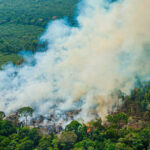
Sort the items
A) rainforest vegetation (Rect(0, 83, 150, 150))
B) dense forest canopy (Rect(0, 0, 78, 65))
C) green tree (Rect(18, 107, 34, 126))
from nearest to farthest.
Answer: rainforest vegetation (Rect(0, 83, 150, 150))
green tree (Rect(18, 107, 34, 126))
dense forest canopy (Rect(0, 0, 78, 65))

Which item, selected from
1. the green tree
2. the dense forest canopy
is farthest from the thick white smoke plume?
the dense forest canopy

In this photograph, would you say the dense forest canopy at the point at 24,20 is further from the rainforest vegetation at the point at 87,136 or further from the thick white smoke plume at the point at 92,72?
the rainforest vegetation at the point at 87,136

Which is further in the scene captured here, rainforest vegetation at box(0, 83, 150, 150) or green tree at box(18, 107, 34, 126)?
green tree at box(18, 107, 34, 126)

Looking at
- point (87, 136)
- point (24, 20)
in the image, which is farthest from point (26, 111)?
point (24, 20)

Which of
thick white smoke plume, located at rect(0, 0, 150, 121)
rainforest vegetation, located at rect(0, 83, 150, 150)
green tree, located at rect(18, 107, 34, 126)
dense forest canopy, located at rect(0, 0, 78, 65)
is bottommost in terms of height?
rainforest vegetation, located at rect(0, 83, 150, 150)

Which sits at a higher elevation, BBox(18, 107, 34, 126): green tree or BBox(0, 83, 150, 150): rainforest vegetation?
Answer: BBox(18, 107, 34, 126): green tree

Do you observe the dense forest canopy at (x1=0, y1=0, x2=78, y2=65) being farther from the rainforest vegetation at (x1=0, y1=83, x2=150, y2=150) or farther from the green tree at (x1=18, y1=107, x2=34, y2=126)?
the rainforest vegetation at (x1=0, y1=83, x2=150, y2=150)

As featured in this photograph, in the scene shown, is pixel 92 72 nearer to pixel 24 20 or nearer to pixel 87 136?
pixel 87 136
